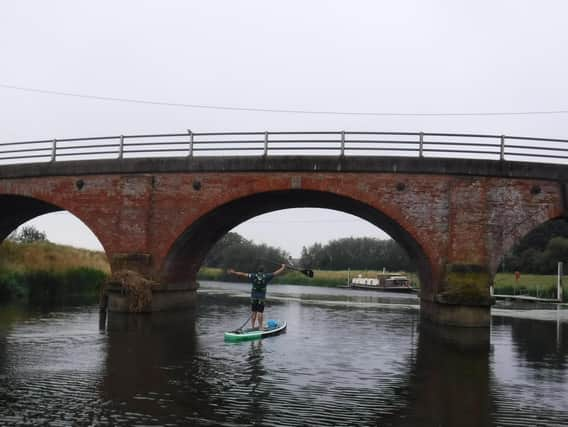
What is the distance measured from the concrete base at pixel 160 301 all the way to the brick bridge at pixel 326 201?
0.10 metres

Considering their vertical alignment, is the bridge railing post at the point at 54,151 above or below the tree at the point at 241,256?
above

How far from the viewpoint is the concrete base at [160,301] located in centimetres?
2280

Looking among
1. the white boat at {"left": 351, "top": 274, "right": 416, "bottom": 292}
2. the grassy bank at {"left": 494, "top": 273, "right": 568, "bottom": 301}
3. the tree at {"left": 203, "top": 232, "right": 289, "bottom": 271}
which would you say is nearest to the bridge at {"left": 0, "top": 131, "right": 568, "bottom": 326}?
the grassy bank at {"left": 494, "top": 273, "right": 568, "bottom": 301}

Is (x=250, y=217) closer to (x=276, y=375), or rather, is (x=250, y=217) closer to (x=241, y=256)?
(x=276, y=375)

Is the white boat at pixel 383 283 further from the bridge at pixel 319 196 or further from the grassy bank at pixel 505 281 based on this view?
the bridge at pixel 319 196

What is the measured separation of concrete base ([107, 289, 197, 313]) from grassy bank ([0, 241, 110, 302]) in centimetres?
752

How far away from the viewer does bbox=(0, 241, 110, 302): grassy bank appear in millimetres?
30328

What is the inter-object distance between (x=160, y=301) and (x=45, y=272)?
1159 cm

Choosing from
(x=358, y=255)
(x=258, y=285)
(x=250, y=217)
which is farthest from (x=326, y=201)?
(x=358, y=255)

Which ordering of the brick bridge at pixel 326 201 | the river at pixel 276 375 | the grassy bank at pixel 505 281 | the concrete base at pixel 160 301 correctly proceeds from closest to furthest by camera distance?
the river at pixel 276 375, the brick bridge at pixel 326 201, the concrete base at pixel 160 301, the grassy bank at pixel 505 281

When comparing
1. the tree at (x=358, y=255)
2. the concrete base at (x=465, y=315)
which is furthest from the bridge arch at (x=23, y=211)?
the tree at (x=358, y=255)

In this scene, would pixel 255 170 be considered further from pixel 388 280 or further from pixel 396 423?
pixel 388 280

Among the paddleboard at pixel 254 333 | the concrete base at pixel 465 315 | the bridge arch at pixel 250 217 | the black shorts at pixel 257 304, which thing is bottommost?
the paddleboard at pixel 254 333

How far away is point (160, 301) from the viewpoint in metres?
24.0
